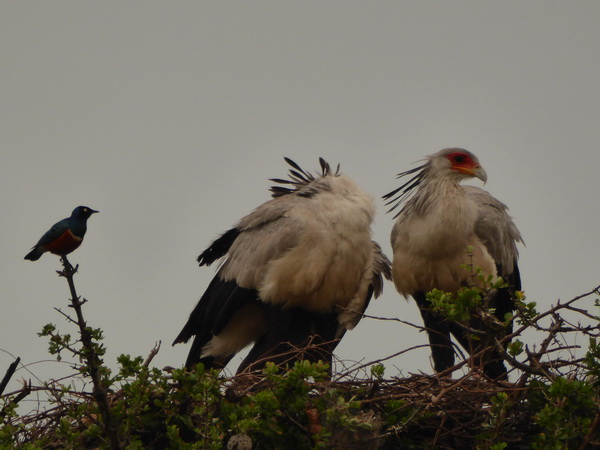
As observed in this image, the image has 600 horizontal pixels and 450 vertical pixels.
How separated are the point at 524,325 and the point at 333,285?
2.31 m

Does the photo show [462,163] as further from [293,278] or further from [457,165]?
[293,278]

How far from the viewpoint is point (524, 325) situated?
5.72 metres

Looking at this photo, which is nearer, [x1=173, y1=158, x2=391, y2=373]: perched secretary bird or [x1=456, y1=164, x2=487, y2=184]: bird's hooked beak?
[x1=173, y1=158, x2=391, y2=373]: perched secretary bird

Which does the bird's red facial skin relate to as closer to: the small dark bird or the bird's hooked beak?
the bird's hooked beak

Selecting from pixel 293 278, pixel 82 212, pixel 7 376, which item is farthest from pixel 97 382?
pixel 293 278

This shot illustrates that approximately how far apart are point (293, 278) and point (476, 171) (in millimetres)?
1711

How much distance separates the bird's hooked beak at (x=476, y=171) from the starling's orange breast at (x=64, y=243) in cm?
325

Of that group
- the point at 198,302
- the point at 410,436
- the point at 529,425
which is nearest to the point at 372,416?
the point at 410,436

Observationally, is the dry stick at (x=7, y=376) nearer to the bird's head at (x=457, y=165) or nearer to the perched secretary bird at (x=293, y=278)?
the perched secretary bird at (x=293, y=278)

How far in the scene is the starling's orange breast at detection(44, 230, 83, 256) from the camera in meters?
6.36

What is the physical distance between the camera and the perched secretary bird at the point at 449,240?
8.01m

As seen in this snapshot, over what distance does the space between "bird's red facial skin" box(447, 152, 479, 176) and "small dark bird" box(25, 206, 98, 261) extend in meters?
3.17

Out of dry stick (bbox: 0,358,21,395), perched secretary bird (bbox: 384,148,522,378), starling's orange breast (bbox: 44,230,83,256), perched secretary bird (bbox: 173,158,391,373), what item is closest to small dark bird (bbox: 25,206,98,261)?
starling's orange breast (bbox: 44,230,83,256)

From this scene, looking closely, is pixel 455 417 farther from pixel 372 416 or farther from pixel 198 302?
pixel 198 302
